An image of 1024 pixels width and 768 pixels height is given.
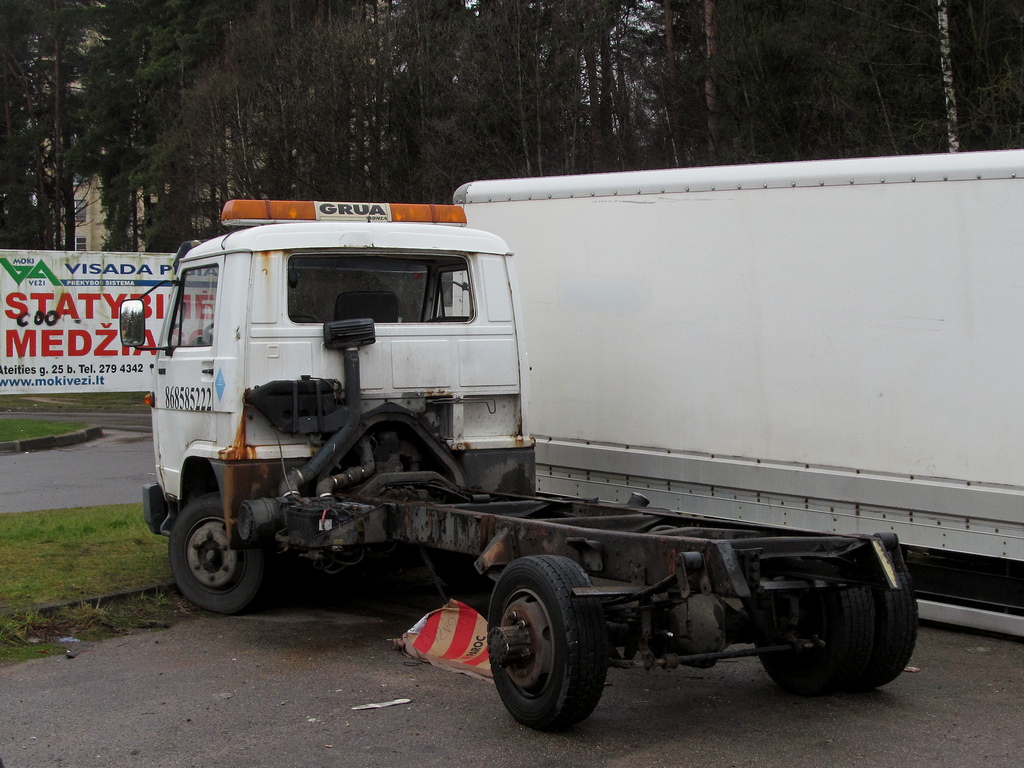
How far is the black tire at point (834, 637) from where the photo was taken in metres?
5.04

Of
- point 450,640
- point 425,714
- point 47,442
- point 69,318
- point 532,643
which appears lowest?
point 425,714

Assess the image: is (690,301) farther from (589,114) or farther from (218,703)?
(589,114)

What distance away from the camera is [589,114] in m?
23.8

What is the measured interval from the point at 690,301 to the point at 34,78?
5332 centimetres

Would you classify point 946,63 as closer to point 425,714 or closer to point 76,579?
point 76,579

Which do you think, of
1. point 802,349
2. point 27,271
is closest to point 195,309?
point 802,349

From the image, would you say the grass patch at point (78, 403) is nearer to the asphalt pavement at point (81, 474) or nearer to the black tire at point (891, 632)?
the asphalt pavement at point (81, 474)

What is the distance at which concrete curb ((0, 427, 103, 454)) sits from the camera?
1667cm

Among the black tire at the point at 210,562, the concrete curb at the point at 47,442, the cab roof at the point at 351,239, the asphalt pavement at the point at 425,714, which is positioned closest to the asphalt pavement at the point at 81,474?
the concrete curb at the point at 47,442

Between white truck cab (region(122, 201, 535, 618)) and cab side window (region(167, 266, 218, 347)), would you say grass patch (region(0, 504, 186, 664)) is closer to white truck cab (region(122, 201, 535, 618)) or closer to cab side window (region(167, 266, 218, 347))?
white truck cab (region(122, 201, 535, 618))

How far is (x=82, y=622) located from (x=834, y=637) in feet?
14.4

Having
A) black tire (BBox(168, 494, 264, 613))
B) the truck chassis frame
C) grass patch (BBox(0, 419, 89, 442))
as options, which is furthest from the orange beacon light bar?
grass patch (BBox(0, 419, 89, 442))

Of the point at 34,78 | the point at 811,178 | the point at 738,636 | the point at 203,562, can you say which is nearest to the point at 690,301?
the point at 811,178

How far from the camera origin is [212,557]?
7074mm
